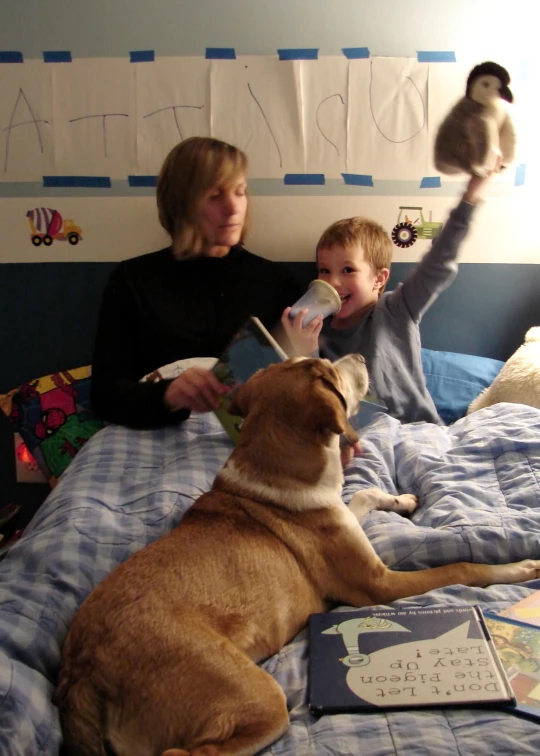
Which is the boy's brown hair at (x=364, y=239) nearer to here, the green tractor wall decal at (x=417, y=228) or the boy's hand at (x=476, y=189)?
the green tractor wall decal at (x=417, y=228)

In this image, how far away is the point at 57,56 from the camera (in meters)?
2.69

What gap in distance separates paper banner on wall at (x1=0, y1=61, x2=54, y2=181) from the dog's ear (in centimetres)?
194

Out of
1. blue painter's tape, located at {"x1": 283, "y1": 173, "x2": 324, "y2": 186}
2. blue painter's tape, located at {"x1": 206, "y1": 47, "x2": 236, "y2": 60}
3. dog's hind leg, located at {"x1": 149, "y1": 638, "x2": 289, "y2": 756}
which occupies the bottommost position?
dog's hind leg, located at {"x1": 149, "y1": 638, "x2": 289, "y2": 756}

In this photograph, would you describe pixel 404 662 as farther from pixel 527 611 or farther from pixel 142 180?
pixel 142 180

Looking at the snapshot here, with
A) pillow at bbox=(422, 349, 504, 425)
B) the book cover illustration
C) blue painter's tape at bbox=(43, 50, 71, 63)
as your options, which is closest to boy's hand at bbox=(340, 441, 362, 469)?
the book cover illustration

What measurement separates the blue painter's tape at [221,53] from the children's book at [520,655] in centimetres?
240

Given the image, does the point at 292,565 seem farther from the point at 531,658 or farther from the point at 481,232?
the point at 481,232

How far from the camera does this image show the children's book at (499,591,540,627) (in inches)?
46.4

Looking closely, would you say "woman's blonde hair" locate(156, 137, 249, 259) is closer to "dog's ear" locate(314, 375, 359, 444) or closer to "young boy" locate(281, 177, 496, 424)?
"young boy" locate(281, 177, 496, 424)

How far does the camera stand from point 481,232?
2775mm

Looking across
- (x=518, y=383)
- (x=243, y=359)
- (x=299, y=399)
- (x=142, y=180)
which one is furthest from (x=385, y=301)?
(x=142, y=180)

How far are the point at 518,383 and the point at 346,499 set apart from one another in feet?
3.41

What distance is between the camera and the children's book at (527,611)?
1.18 meters

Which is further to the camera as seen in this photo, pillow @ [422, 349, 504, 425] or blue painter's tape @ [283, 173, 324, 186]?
blue painter's tape @ [283, 173, 324, 186]
